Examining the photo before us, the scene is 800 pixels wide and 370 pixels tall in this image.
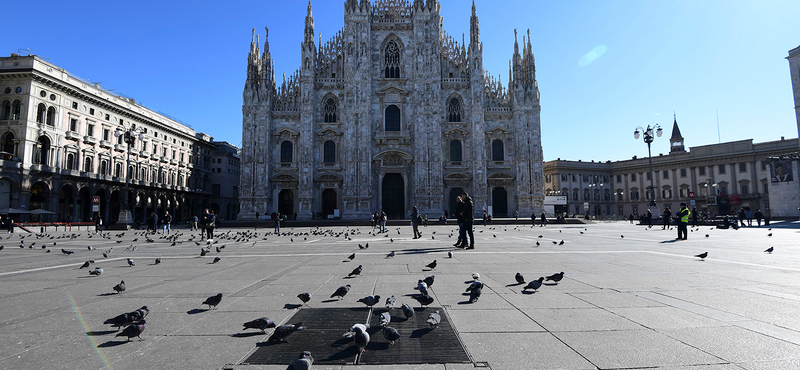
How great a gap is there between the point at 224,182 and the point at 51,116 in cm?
3000

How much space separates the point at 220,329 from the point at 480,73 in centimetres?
4074

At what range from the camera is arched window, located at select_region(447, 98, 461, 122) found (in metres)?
42.7

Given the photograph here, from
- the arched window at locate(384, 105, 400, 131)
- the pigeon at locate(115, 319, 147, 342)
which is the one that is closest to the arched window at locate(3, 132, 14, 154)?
the arched window at locate(384, 105, 400, 131)

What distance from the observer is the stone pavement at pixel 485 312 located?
9.78ft

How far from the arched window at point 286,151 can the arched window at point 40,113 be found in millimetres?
20708

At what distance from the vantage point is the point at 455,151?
4231cm

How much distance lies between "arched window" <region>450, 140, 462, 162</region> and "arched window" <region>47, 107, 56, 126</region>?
1467 inches

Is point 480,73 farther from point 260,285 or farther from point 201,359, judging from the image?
point 201,359

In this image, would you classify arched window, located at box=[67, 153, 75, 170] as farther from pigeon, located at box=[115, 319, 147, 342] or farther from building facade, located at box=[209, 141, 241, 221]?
pigeon, located at box=[115, 319, 147, 342]

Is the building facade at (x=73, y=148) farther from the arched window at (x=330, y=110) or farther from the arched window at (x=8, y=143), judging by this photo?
the arched window at (x=330, y=110)

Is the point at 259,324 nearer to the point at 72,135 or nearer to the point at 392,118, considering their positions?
the point at 392,118

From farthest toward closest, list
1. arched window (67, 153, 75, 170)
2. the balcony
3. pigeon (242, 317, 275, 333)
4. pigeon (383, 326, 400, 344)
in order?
1. arched window (67, 153, 75, 170)
2. the balcony
3. pigeon (242, 317, 275, 333)
4. pigeon (383, 326, 400, 344)

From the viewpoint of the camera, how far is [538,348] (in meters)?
3.17

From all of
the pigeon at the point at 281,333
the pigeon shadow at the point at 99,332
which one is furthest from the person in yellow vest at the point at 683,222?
the pigeon shadow at the point at 99,332
